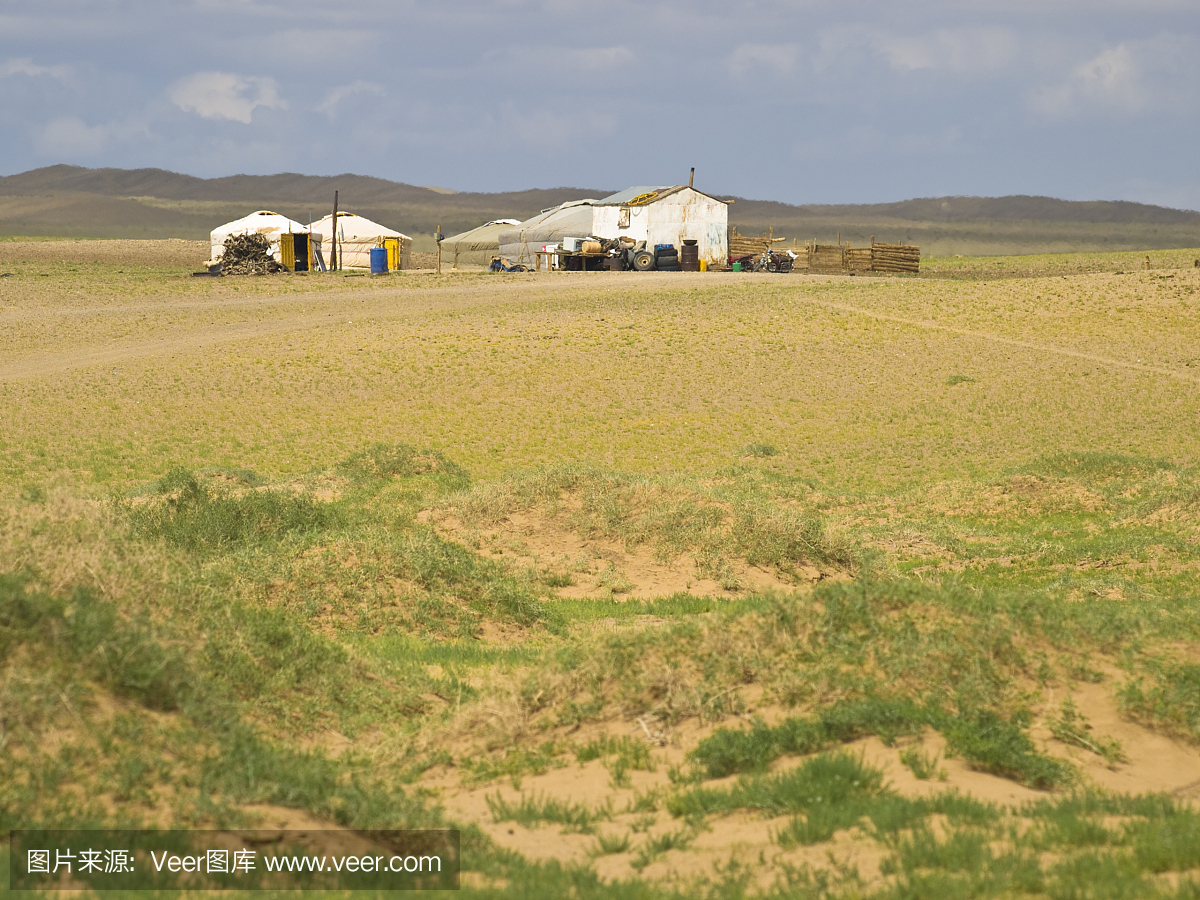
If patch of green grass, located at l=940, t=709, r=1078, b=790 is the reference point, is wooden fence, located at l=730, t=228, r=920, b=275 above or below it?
above

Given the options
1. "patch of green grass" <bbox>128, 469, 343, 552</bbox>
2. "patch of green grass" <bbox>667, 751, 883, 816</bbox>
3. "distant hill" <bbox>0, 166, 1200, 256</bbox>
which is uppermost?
"distant hill" <bbox>0, 166, 1200, 256</bbox>

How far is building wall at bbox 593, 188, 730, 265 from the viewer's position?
49.6 metres

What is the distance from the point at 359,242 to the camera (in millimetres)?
53250

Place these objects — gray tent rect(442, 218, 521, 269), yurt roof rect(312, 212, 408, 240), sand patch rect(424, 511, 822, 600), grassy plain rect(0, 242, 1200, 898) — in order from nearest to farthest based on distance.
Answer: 1. grassy plain rect(0, 242, 1200, 898)
2. sand patch rect(424, 511, 822, 600)
3. yurt roof rect(312, 212, 408, 240)
4. gray tent rect(442, 218, 521, 269)

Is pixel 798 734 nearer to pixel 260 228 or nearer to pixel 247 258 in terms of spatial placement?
pixel 247 258

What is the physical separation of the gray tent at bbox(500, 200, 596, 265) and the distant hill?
3998cm

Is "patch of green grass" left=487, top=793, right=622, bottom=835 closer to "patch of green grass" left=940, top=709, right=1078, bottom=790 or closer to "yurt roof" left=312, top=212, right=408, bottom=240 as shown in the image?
"patch of green grass" left=940, top=709, right=1078, bottom=790

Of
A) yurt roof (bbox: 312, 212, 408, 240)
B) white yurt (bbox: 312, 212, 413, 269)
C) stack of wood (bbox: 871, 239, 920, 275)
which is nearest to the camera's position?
stack of wood (bbox: 871, 239, 920, 275)

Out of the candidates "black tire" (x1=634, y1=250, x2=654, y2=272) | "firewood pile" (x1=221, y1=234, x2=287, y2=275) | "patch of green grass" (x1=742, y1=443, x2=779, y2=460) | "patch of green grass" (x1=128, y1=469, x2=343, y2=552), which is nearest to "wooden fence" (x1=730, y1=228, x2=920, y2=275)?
"black tire" (x1=634, y1=250, x2=654, y2=272)

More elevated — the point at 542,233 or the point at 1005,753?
the point at 542,233

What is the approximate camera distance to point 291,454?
1742cm

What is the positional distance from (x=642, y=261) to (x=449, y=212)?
328 ft

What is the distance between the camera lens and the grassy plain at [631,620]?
4941mm

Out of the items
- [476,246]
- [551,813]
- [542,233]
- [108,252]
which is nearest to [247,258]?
[542,233]
